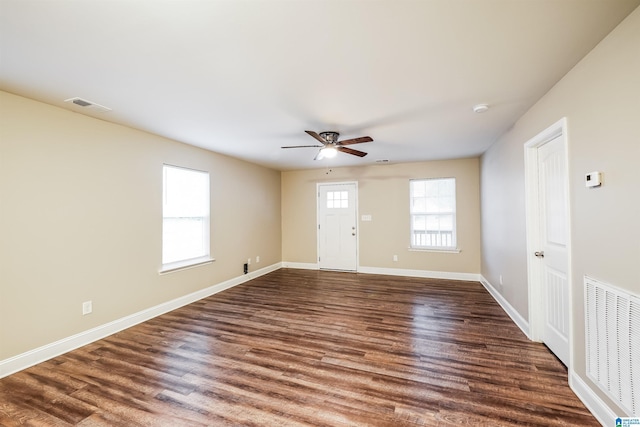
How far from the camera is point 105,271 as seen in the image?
3076 millimetres

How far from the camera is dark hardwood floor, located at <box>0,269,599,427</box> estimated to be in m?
1.80

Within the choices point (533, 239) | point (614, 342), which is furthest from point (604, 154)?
point (533, 239)

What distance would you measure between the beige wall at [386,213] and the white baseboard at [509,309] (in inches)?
36.4

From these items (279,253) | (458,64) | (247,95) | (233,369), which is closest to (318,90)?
(247,95)

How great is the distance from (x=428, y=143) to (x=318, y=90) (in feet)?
8.06

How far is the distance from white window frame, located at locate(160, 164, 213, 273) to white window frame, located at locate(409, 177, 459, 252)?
4.00 metres

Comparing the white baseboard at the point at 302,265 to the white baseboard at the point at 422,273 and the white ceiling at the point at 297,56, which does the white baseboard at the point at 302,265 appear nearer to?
the white baseboard at the point at 422,273

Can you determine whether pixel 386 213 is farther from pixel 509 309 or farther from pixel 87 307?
pixel 87 307

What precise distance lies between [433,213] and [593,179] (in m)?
3.93

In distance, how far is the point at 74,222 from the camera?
2.80 metres

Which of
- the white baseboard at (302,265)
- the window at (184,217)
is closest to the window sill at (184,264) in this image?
the window at (184,217)

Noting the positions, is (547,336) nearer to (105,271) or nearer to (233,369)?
(233,369)

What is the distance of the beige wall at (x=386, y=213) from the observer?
535cm

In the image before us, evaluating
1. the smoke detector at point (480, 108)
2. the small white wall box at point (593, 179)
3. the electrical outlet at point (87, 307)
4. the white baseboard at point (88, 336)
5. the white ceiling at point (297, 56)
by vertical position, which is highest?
the white ceiling at point (297, 56)
